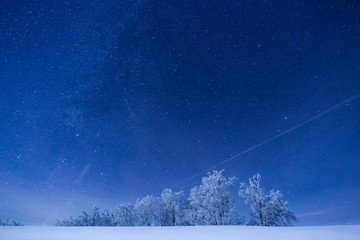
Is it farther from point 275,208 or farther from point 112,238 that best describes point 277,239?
point 275,208

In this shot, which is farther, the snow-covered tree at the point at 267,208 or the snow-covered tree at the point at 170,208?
the snow-covered tree at the point at 170,208

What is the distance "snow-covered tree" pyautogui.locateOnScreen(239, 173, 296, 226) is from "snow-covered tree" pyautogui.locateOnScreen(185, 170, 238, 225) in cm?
296

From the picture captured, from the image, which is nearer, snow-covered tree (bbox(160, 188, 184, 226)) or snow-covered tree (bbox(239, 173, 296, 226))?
snow-covered tree (bbox(239, 173, 296, 226))

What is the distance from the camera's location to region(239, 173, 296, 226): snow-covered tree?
1050 inches

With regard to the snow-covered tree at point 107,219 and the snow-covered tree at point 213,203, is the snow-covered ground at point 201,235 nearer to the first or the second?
the snow-covered tree at point 213,203

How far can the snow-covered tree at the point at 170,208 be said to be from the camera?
1465 inches

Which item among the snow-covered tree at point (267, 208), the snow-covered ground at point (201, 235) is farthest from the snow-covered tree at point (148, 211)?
the snow-covered ground at point (201, 235)

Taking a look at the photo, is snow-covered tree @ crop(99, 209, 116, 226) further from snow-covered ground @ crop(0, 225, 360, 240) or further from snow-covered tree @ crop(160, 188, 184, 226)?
snow-covered ground @ crop(0, 225, 360, 240)

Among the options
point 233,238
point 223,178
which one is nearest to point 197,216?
point 223,178

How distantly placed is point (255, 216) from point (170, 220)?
699 inches

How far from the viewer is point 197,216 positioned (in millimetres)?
28594

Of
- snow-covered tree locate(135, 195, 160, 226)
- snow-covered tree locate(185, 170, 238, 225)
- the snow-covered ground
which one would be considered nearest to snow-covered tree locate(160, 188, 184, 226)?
snow-covered tree locate(135, 195, 160, 226)

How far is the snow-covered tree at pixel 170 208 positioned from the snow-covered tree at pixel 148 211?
1623 millimetres

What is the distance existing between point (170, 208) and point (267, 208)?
1947 cm
